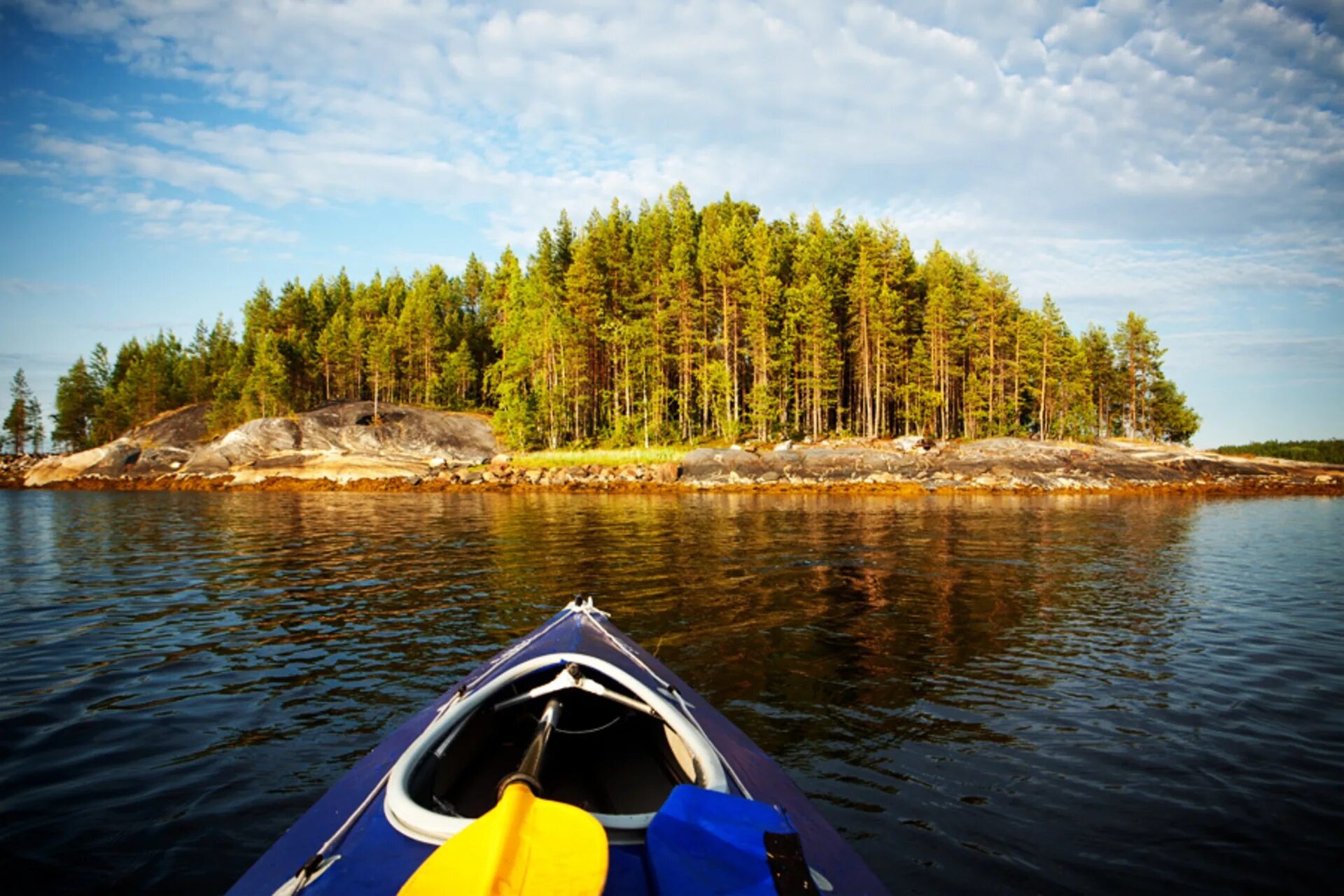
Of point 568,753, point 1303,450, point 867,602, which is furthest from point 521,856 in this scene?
point 1303,450

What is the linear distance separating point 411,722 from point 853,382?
53938mm

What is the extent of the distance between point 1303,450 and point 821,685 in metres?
76.3

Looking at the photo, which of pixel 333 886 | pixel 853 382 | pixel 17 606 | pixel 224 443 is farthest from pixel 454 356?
pixel 333 886

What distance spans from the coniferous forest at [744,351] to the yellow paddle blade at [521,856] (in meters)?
45.2

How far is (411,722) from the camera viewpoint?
461 cm

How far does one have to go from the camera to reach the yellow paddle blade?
213 centimetres

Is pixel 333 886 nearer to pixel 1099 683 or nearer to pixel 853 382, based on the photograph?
pixel 1099 683

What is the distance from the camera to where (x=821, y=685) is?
713 cm

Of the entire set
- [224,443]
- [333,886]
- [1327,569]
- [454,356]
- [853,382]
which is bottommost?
[1327,569]

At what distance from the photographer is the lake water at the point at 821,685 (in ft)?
14.2

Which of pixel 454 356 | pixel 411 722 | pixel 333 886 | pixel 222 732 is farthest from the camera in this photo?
pixel 454 356

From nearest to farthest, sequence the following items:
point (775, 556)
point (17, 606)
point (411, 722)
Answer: point (411, 722), point (17, 606), point (775, 556)

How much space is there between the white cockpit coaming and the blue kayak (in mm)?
10

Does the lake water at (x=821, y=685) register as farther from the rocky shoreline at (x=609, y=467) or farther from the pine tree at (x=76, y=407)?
the pine tree at (x=76, y=407)
